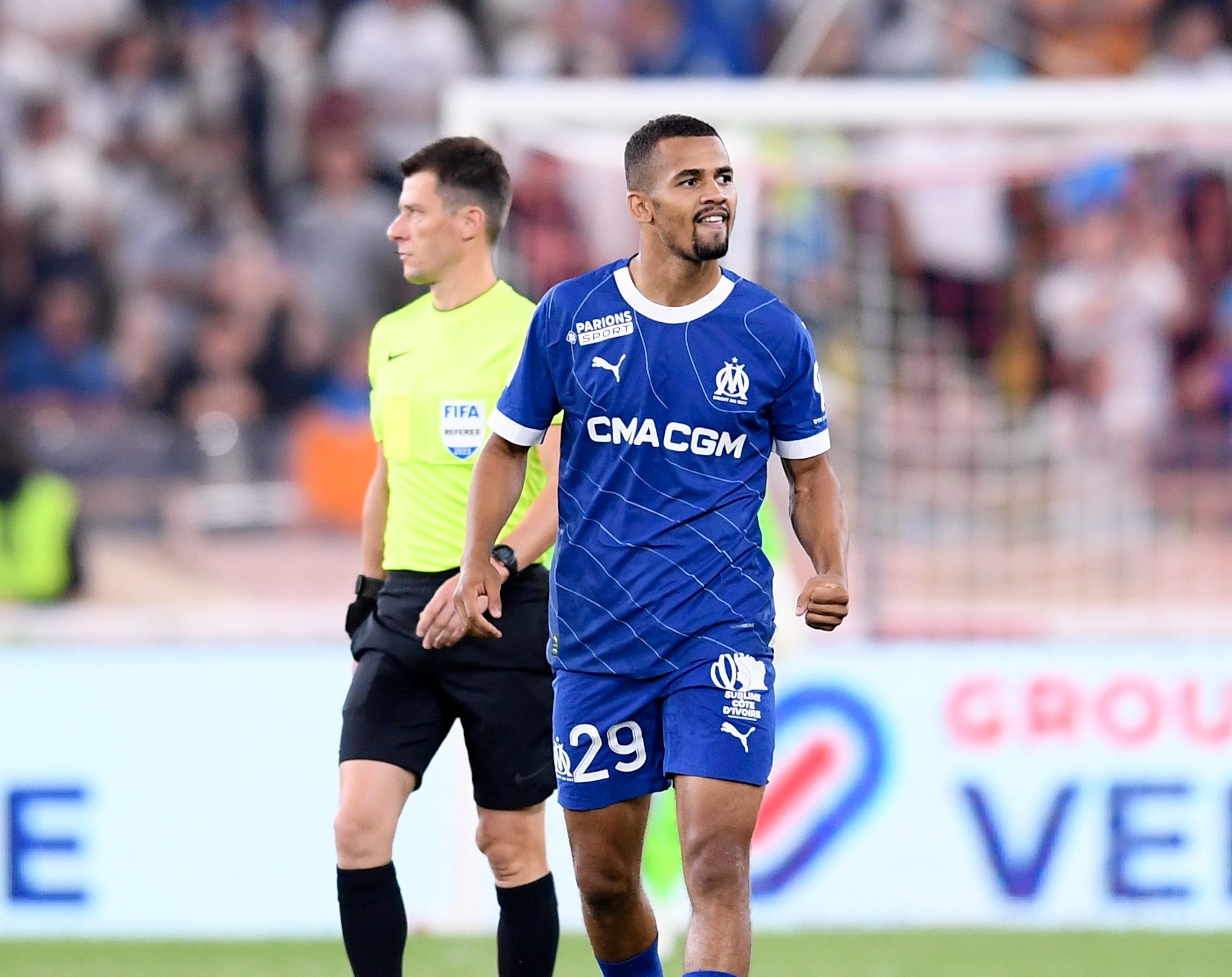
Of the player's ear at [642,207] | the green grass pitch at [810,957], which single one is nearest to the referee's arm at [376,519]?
the player's ear at [642,207]

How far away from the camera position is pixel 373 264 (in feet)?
40.9

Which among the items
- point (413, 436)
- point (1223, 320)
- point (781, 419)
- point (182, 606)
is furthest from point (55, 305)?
point (781, 419)

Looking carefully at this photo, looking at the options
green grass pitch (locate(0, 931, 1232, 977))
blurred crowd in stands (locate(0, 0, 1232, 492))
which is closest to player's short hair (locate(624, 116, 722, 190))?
A: green grass pitch (locate(0, 931, 1232, 977))

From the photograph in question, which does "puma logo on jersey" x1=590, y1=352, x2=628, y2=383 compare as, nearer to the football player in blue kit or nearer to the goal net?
the football player in blue kit

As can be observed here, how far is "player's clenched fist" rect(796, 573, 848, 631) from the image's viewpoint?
4746 mm

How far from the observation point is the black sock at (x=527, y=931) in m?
Result: 5.80

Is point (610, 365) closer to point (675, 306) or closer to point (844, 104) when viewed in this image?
point (675, 306)

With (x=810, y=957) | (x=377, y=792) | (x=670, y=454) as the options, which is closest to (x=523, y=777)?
(x=377, y=792)

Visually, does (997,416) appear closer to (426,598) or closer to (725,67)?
(725,67)

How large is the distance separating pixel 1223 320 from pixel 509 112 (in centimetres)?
394

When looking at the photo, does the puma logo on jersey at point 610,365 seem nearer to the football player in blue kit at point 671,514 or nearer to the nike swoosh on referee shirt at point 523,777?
the football player in blue kit at point 671,514

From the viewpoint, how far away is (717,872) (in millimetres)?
4797

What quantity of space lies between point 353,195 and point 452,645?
7565 millimetres

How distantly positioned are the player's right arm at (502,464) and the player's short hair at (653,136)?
0.33 meters
